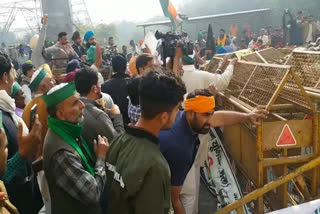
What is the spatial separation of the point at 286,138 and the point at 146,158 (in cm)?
160

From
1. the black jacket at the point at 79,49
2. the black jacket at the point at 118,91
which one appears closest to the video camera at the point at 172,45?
the black jacket at the point at 118,91

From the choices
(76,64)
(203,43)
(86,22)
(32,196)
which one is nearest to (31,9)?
(86,22)

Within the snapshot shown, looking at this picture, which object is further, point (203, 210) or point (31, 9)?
point (31, 9)

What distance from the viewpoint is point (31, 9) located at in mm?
40125

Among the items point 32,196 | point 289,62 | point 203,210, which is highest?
point 289,62

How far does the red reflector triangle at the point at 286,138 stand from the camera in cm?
280

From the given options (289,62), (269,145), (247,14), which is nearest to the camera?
(269,145)

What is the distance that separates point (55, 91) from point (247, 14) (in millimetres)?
25677

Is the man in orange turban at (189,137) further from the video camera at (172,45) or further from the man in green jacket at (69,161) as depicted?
the video camera at (172,45)

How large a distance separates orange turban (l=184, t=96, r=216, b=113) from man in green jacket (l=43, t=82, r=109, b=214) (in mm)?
785

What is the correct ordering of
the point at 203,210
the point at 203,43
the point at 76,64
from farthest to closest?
the point at 203,43 → the point at 76,64 → the point at 203,210

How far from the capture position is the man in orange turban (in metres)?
2.42

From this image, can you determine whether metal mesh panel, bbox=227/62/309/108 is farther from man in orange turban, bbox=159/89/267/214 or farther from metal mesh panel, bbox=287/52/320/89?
man in orange turban, bbox=159/89/267/214

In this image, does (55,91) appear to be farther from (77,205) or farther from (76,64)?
(76,64)
